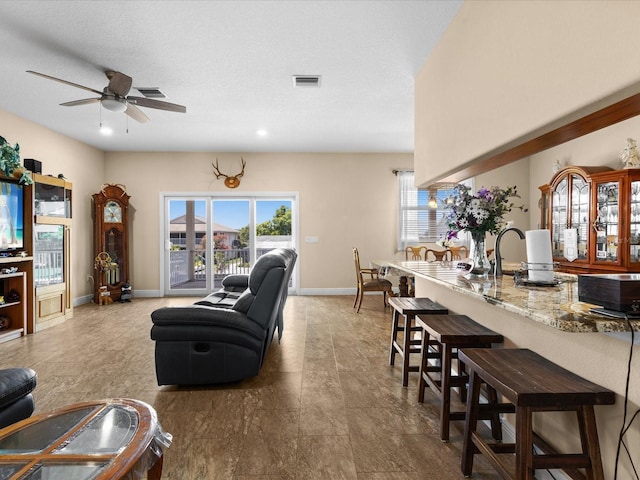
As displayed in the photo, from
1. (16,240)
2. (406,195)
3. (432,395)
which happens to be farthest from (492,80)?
(16,240)

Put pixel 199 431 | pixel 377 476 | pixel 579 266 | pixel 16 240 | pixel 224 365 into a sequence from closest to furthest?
pixel 377 476 < pixel 199 431 < pixel 224 365 < pixel 579 266 < pixel 16 240

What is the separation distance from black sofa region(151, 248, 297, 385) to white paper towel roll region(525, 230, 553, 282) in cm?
168

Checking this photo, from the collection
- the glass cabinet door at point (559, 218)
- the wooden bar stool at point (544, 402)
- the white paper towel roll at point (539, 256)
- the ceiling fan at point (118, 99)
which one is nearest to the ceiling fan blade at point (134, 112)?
the ceiling fan at point (118, 99)

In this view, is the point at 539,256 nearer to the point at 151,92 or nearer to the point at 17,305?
the point at 151,92

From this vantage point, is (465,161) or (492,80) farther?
(465,161)

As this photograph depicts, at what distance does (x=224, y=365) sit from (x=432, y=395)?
157 cm

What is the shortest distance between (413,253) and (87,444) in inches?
226

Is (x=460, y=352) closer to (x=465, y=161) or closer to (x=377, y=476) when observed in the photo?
(x=377, y=476)

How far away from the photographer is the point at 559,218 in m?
4.02

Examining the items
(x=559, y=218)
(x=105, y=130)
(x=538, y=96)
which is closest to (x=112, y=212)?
(x=105, y=130)

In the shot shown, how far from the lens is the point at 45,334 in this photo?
4188 mm

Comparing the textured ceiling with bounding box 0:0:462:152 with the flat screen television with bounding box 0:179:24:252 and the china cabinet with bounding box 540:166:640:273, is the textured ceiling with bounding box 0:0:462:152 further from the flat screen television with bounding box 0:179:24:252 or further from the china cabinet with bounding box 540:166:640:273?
the china cabinet with bounding box 540:166:640:273

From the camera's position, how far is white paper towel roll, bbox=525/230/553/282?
1828 mm

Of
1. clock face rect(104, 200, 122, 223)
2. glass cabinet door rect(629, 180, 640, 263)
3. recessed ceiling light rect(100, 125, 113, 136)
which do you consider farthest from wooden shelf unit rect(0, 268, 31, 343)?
glass cabinet door rect(629, 180, 640, 263)
